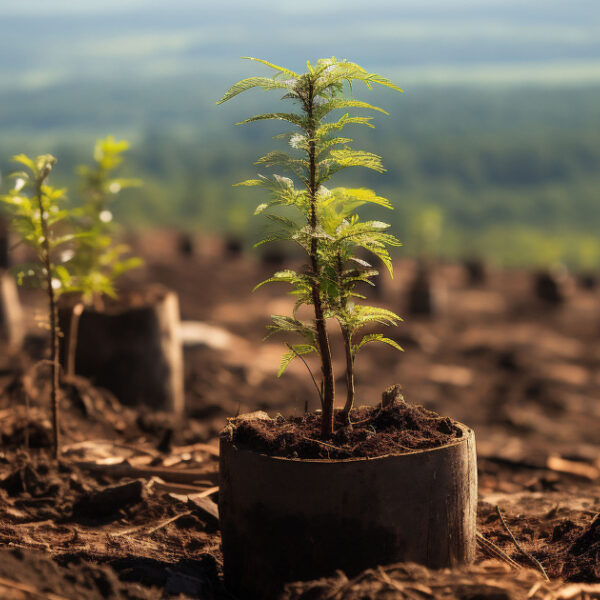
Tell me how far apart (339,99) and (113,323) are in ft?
11.4

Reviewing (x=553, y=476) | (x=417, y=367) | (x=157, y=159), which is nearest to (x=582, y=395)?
(x=417, y=367)

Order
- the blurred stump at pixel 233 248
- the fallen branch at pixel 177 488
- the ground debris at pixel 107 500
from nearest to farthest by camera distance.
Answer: the ground debris at pixel 107 500 → the fallen branch at pixel 177 488 → the blurred stump at pixel 233 248

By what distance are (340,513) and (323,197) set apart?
117cm

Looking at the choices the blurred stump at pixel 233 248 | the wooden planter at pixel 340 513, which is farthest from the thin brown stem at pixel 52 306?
the blurred stump at pixel 233 248

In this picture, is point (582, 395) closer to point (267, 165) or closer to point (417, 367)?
point (417, 367)

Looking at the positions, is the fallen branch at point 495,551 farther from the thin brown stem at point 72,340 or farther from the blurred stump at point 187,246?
the blurred stump at point 187,246

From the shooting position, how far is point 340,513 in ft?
9.05

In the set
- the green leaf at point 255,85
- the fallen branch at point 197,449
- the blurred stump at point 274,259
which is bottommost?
the fallen branch at point 197,449

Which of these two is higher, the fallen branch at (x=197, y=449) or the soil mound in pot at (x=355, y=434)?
the soil mound in pot at (x=355, y=434)

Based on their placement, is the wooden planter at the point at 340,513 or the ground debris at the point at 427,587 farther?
the wooden planter at the point at 340,513

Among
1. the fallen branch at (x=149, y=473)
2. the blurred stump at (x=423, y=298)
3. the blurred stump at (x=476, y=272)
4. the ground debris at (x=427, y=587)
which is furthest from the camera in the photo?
the blurred stump at (x=476, y=272)

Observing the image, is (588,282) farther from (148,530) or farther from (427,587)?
(427,587)

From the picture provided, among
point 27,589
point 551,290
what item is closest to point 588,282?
point 551,290

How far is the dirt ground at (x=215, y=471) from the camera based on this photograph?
8.83 ft
